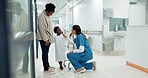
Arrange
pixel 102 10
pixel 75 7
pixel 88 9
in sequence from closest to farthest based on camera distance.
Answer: pixel 102 10 → pixel 88 9 → pixel 75 7

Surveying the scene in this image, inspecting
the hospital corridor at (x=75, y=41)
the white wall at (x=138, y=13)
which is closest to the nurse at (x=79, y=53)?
the hospital corridor at (x=75, y=41)

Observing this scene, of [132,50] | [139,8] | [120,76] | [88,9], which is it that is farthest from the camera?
[88,9]

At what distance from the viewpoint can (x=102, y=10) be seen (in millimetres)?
5484

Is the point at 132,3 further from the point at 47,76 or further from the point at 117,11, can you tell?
the point at 47,76

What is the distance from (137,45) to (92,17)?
131 inches

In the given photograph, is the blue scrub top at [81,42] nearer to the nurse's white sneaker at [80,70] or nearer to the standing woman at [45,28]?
the nurse's white sneaker at [80,70]

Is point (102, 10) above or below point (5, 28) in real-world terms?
above

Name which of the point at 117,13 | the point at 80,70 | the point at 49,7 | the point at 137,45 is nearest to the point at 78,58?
the point at 80,70

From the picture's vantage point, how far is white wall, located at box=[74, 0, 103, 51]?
571 cm

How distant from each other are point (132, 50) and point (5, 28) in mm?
3699

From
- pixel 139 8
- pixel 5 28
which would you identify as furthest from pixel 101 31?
pixel 5 28

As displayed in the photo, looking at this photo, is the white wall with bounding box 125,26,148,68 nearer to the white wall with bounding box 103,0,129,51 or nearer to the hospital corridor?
the hospital corridor

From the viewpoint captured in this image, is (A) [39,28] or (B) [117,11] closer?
(A) [39,28]

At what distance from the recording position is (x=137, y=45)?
11.4ft
